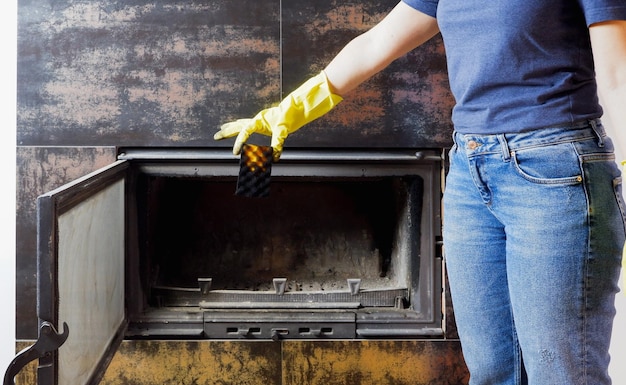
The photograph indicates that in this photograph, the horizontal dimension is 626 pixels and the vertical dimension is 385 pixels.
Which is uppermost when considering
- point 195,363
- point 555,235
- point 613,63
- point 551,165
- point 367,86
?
point 367,86

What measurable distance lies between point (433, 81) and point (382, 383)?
84cm

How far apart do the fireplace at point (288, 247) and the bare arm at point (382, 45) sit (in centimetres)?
32

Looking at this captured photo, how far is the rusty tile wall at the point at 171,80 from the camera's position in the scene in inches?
60.1

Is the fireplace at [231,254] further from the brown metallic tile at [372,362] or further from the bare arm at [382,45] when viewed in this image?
the bare arm at [382,45]

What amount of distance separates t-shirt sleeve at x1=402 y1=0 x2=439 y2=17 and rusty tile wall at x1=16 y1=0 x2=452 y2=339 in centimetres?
46

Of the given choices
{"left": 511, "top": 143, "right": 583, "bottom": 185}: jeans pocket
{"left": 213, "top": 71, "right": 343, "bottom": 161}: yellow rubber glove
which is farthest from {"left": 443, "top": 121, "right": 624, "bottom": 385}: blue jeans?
{"left": 213, "top": 71, "right": 343, "bottom": 161}: yellow rubber glove

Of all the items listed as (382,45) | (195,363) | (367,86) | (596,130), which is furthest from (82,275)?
(596,130)

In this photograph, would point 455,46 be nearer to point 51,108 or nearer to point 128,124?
point 128,124

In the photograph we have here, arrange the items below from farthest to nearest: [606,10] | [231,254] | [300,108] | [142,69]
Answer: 1. [231,254]
2. [142,69]
3. [300,108]
4. [606,10]

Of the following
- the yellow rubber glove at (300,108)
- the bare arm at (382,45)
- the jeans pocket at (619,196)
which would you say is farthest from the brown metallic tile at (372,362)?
the jeans pocket at (619,196)

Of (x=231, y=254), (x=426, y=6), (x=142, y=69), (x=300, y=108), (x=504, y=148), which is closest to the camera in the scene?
(x=504, y=148)

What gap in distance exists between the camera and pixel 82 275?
3.76ft

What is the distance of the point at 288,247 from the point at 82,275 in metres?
0.85

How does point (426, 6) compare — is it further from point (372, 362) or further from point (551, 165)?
point (372, 362)
